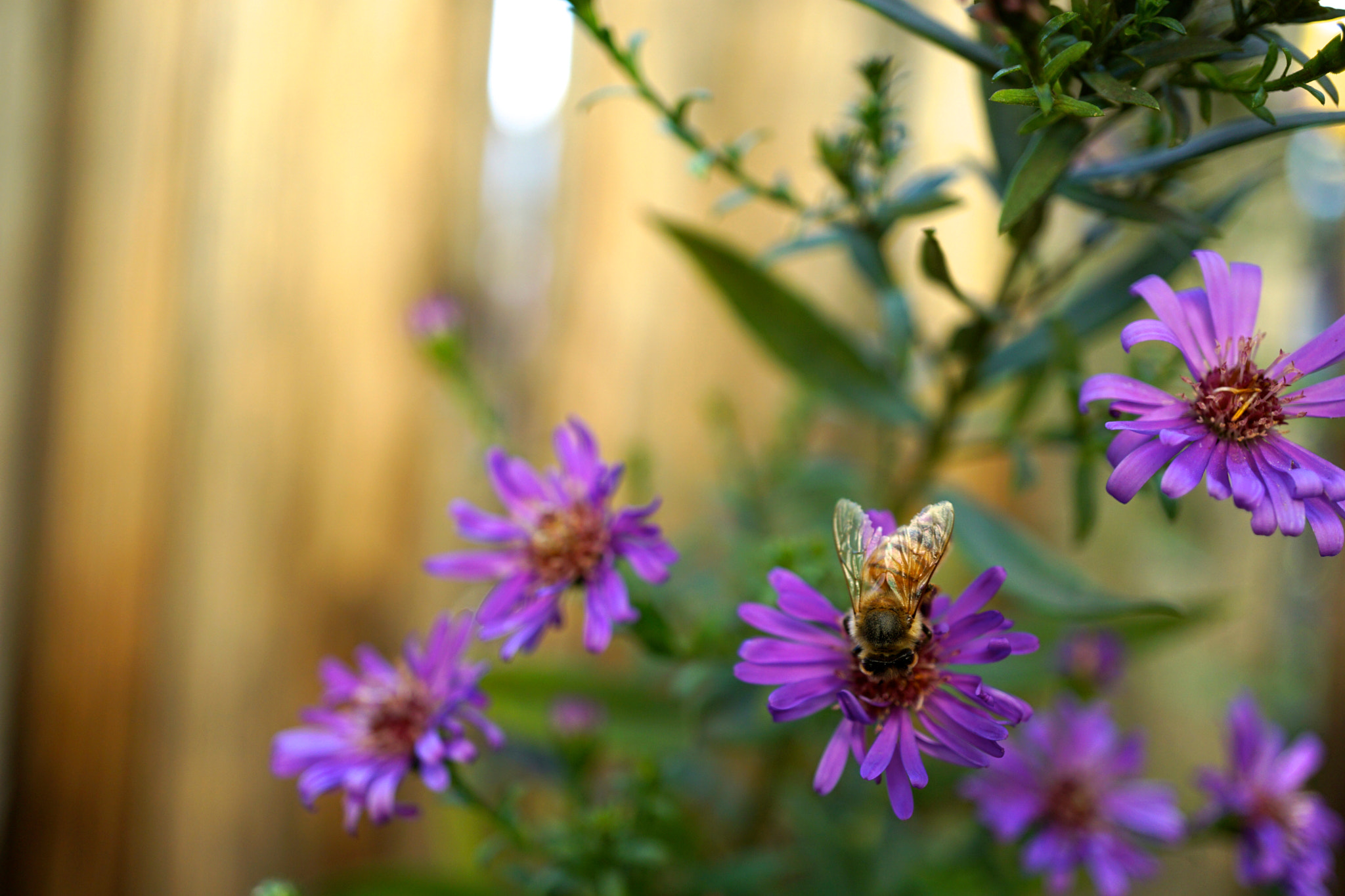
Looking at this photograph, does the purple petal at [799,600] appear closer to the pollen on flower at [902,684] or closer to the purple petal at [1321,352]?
the pollen on flower at [902,684]

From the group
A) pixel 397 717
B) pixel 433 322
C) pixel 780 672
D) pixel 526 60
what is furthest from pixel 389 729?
pixel 526 60

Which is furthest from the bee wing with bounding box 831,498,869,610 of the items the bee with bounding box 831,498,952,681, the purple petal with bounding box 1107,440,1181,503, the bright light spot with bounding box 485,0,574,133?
the bright light spot with bounding box 485,0,574,133

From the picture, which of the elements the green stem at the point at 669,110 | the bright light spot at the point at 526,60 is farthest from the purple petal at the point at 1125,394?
the bright light spot at the point at 526,60

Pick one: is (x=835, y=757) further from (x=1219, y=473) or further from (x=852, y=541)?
(x=1219, y=473)

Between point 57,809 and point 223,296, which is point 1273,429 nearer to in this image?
point 223,296

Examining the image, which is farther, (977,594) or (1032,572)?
(1032,572)
